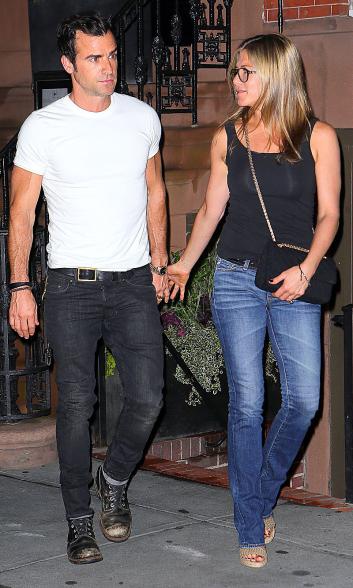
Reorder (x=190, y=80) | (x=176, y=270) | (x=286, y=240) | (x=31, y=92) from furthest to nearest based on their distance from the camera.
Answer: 1. (x=31, y=92)
2. (x=190, y=80)
3. (x=176, y=270)
4. (x=286, y=240)

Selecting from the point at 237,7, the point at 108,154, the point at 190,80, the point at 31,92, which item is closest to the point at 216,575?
the point at 108,154

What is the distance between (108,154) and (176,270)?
2.05ft

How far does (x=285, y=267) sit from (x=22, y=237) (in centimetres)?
108

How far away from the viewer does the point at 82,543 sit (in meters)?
4.80

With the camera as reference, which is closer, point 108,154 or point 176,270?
point 108,154

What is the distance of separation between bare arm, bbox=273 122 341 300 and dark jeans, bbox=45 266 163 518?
25.3 inches

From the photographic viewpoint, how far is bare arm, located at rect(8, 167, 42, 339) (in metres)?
4.67

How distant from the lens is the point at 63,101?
4738mm

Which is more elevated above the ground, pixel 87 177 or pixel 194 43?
pixel 194 43

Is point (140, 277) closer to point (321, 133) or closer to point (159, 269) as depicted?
point (159, 269)

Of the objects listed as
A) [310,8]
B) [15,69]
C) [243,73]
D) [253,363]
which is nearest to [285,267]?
[253,363]

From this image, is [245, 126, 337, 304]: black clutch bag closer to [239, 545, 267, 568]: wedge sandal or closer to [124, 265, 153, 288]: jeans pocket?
[124, 265, 153, 288]: jeans pocket

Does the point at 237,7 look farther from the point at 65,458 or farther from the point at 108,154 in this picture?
the point at 65,458

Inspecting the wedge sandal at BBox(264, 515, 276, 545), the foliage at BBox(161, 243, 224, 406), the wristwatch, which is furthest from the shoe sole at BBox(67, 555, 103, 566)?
the foliage at BBox(161, 243, 224, 406)
